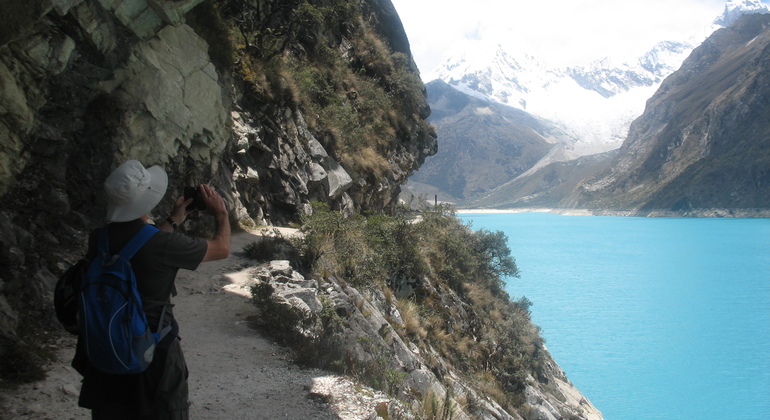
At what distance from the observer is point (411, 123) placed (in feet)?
65.4

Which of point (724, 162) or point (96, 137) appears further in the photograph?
point (724, 162)

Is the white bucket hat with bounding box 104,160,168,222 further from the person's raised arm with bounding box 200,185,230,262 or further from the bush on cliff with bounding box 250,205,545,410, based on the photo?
the bush on cliff with bounding box 250,205,545,410

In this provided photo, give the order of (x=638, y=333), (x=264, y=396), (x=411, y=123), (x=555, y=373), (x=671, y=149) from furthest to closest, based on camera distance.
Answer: (x=671, y=149)
(x=638, y=333)
(x=411, y=123)
(x=555, y=373)
(x=264, y=396)

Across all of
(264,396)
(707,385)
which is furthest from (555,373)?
(264,396)

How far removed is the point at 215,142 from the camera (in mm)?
8859

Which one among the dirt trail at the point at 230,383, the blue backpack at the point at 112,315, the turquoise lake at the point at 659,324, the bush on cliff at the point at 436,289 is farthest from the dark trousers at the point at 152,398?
the turquoise lake at the point at 659,324

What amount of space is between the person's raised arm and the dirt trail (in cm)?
195

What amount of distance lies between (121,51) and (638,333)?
89.9 feet

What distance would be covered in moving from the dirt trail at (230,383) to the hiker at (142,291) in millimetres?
1614

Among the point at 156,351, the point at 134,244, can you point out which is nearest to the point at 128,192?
the point at 134,244

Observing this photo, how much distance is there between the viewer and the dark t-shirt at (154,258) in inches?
82.0

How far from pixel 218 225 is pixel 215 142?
6968 mm

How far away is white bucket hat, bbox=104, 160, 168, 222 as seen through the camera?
2.09 metres

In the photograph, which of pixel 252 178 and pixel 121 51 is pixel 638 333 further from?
pixel 121 51
